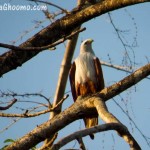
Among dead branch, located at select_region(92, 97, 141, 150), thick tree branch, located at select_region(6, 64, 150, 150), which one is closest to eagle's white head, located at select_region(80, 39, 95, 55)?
thick tree branch, located at select_region(6, 64, 150, 150)

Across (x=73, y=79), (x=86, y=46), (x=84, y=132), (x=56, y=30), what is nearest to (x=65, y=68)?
(x=73, y=79)

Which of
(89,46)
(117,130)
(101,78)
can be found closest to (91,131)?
(117,130)

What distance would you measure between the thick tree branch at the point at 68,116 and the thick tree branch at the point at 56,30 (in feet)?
1.82

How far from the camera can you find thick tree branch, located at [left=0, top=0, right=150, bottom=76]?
136 inches

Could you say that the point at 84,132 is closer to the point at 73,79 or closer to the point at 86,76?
the point at 86,76

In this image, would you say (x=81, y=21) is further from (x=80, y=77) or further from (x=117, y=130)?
(x=80, y=77)

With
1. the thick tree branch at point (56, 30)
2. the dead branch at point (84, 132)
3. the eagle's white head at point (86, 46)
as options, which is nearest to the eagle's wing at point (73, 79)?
the eagle's white head at point (86, 46)

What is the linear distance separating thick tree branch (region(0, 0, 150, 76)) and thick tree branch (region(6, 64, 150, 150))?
21.8 inches

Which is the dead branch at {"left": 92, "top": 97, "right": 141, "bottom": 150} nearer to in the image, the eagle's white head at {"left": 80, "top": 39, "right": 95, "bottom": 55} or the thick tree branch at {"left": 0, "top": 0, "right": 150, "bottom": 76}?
the thick tree branch at {"left": 0, "top": 0, "right": 150, "bottom": 76}

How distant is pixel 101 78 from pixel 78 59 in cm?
52

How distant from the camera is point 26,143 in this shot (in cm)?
300

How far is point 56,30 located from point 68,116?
33.4 inches

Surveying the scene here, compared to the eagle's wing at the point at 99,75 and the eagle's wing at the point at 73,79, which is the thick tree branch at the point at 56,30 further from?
the eagle's wing at the point at 73,79

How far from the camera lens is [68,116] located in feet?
10.7
